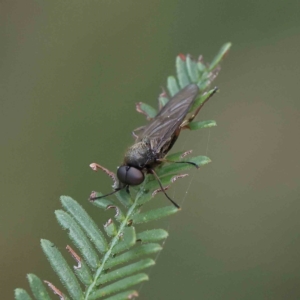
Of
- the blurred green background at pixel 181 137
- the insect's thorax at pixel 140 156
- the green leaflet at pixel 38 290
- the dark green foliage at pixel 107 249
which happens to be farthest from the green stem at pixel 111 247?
the blurred green background at pixel 181 137

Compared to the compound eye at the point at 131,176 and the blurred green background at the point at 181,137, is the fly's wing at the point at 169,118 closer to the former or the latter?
the compound eye at the point at 131,176

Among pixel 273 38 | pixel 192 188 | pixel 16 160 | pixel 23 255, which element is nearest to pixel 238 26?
pixel 273 38

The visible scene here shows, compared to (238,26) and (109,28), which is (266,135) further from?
(109,28)

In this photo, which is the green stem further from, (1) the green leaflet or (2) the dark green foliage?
(1) the green leaflet

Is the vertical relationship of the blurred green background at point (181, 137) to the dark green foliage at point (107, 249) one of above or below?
above

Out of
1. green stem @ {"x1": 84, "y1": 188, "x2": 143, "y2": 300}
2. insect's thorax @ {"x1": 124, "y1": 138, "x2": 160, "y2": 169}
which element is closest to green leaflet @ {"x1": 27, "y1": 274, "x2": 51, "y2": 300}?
green stem @ {"x1": 84, "y1": 188, "x2": 143, "y2": 300}

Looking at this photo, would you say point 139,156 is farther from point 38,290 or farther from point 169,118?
point 38,290

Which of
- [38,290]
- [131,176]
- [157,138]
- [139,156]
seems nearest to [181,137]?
[157,138]

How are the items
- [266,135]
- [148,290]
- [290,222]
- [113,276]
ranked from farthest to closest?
[266,135], [290,222], [148,290], [113,276]
